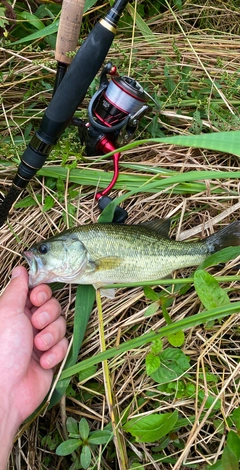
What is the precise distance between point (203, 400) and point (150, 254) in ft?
3.06

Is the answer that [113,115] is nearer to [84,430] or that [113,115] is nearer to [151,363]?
[151,363]

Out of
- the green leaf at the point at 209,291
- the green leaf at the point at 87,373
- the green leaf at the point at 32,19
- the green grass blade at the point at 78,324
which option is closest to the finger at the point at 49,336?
the green grass blade at the point at 78,324

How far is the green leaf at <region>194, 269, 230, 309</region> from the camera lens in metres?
2.27

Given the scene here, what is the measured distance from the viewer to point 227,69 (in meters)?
3.36

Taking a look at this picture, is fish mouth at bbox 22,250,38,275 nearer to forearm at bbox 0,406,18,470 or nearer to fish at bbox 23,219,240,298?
fish at bbox 23,219,240,298

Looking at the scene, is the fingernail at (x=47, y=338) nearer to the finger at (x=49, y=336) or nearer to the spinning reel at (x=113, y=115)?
the finger at (x=49, y=336)

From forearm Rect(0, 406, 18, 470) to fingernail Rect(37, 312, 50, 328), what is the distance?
527mm

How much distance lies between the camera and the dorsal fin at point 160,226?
272cm

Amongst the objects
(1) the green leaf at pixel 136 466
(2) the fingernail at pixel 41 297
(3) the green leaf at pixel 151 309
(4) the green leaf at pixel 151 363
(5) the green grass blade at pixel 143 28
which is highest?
(5) the green grass blade at pixel 143 28

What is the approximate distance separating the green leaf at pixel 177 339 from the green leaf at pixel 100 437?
0.64 m

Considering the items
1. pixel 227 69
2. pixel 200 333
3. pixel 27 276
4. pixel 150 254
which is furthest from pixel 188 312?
pixel 227 69

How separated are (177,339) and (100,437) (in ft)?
2.41

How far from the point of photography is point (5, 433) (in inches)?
91.5

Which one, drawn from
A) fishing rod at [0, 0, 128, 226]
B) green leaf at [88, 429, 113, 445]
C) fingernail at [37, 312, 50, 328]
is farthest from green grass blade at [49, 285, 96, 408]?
fishing rod at [0, 0, 128, 226]
